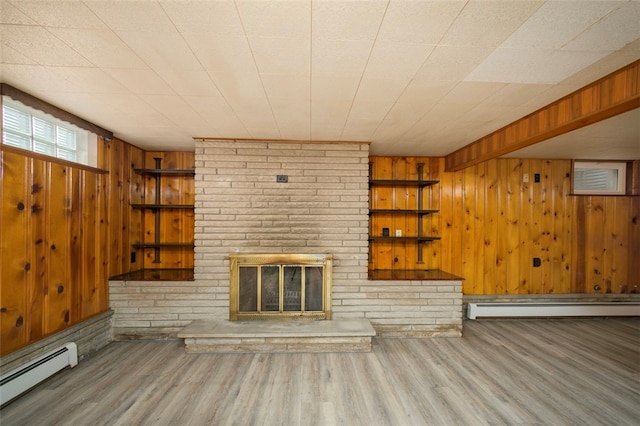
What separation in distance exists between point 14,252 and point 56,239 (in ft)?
1.24

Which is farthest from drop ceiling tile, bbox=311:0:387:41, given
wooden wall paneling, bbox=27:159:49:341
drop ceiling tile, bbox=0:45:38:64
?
wooden wall paneling, bbox=27:159:49:341

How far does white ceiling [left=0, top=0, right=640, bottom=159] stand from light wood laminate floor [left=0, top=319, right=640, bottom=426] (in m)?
2.37

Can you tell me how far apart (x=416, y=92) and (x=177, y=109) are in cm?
201

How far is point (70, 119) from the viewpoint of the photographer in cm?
243

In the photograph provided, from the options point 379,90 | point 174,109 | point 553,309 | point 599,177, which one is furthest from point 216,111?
point 599,177

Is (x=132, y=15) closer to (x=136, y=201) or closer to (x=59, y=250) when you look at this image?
(x=59, y=250)

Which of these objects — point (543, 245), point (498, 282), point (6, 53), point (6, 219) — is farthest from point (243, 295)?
point (543, 245)

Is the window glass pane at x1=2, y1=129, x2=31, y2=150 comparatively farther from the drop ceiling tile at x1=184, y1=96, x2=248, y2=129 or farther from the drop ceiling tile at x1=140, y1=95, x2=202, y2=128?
the drop ceiling tile at x1=184, y1=96, x2=248, y2=129

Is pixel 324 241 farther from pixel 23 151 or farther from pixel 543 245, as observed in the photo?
pixel 543 245

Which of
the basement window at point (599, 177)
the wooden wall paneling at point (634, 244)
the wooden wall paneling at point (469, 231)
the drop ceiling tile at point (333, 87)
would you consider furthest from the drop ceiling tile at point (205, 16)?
the wooden wall paneling at point (634, 244)

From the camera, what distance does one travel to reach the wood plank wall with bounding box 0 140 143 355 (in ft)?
6.55

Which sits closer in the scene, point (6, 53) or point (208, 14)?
point (208, 14)

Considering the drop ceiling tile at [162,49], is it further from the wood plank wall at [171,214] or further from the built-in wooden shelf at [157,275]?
the built-in wooden shelf at [157,275]

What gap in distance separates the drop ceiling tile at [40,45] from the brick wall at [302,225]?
5.23 ft
